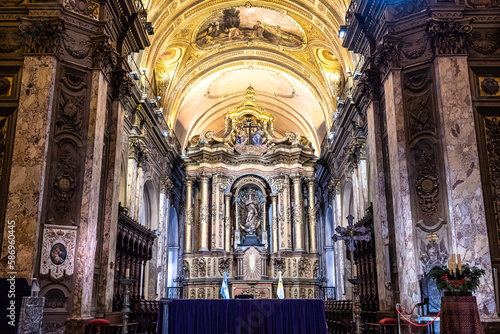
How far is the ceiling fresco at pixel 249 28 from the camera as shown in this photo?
20234mm

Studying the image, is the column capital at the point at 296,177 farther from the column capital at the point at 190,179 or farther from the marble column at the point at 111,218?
the marble column at the point at 111,218

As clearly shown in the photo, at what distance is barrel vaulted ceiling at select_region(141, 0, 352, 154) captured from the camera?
59.5 feet

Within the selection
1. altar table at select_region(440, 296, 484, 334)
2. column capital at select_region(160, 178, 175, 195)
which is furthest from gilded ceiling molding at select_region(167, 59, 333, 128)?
altar table at select_region(440, 296, 484, 334)

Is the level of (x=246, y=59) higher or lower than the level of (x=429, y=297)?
higher

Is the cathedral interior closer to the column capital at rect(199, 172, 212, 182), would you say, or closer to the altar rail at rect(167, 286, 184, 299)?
the altar rail at rect(167, 286, 184, 299)

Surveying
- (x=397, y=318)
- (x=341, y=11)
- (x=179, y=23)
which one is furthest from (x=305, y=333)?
(x=179, y=23)

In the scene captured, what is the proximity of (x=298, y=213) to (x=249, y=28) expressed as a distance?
29.8 feet

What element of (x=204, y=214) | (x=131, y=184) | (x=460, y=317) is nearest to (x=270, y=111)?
(x=204, y=214)

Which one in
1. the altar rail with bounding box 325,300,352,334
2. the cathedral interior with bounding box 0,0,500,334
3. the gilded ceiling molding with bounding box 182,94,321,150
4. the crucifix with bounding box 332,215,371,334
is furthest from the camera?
the gilded ceiling molding with bounding box 182,94,321,150

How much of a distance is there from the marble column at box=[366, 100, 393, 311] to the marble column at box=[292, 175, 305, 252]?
11503mm

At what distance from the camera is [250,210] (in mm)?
24578

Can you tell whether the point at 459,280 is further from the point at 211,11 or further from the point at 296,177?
the point at 296,177

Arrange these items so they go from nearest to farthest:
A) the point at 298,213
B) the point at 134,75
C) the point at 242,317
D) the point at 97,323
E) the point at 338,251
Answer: the point at 97,323
the point at 242,317
the point at 134,75
the point at 338,251
the point at 298,213

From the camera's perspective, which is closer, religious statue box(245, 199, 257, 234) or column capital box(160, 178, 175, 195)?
column capital box(160, 178, 175, 195)
